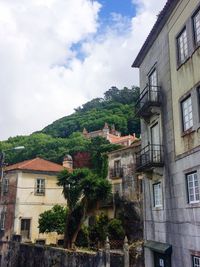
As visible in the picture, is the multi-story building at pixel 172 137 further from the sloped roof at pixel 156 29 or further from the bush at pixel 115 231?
the bush at pixel 115 231

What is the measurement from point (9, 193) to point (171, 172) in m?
23.0

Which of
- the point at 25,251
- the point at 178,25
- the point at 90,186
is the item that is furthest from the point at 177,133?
the point at 25,251

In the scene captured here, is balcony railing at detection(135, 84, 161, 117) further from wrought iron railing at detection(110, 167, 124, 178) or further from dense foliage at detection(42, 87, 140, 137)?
dense foliage at detection(42, 87, 140, 137)

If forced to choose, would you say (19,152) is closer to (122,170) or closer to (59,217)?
(122,170)

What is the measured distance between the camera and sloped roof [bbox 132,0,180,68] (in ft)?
51.4

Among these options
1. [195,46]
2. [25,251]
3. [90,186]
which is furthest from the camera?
[25,251]

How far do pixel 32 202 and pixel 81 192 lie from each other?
1213cm

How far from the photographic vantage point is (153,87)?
1784cm

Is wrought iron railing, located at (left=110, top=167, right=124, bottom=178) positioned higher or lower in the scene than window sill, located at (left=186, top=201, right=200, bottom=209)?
higher

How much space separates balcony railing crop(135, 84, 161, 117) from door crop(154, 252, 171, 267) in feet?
22.6

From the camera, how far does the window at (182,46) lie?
14602 mm

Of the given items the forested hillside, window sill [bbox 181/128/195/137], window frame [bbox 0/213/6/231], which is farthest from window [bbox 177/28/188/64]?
the forested hillside

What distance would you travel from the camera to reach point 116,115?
93.1 meters

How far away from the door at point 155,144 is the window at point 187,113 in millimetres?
2470
